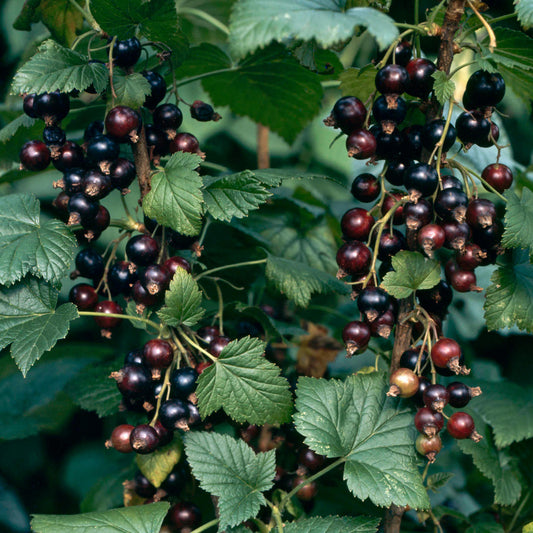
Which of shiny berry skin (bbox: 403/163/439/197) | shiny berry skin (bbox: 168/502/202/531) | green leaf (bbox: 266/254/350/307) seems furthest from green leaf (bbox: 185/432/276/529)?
shiny berry skin (bbox: 403/163/439/197)

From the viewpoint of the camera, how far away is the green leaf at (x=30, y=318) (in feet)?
2.18

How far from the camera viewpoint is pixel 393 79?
649 mm

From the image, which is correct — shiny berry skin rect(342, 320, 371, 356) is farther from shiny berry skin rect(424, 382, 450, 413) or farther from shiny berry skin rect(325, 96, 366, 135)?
shiny berry skin rect(325, 96, 366, 135)

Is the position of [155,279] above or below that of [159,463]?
above

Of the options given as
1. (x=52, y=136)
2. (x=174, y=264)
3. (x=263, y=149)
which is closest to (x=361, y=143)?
(x=174, y=264)

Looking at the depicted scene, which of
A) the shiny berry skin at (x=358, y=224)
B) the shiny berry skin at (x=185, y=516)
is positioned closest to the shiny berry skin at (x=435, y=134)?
the shiny berry skin at (x=358, y=224)

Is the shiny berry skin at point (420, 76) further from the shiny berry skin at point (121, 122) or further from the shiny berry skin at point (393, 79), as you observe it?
the shiny berry skin at point (121, 122)

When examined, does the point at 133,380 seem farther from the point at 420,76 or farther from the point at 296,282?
the point at 420,76

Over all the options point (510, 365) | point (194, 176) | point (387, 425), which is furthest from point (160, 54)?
point (510, 365)

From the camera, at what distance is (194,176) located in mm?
679

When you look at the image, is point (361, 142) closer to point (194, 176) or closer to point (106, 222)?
point (194, 176)

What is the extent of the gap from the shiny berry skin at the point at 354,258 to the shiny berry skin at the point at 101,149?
0.29 m

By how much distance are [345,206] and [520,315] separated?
624 millimetres

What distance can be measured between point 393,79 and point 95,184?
0.35 metres
